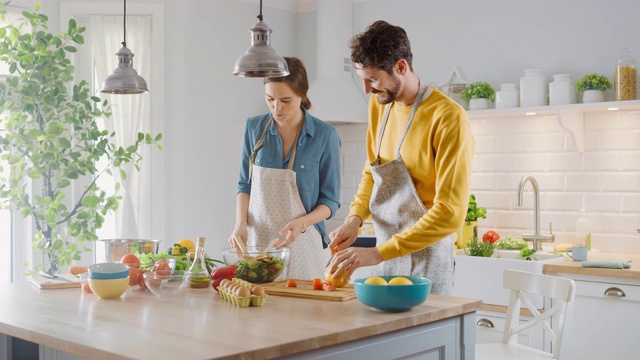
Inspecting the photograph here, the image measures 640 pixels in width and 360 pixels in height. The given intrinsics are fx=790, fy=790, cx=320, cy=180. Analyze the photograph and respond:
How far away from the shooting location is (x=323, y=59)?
5602 millimetres

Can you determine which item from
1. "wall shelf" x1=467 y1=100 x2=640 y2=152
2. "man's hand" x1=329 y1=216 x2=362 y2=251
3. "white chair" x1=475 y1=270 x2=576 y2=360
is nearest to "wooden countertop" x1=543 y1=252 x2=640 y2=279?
"wall shelf" x1=467 y1=100 x2=640 y2=152

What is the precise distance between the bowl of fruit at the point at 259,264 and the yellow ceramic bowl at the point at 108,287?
39 centimetres

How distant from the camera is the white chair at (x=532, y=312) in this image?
2930 millimetres

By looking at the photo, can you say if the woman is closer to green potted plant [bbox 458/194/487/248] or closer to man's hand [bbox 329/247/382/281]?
man's hand [bbox 329/247/382/281]

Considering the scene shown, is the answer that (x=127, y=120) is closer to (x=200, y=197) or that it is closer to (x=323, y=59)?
(x=200, y=197)

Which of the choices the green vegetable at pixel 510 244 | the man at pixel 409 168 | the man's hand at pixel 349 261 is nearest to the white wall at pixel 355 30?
the green vegetable at pixel 510 244

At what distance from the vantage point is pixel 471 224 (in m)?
4.73

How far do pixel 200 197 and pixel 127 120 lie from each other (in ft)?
2.32

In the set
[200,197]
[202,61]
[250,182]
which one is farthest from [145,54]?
[250,182]

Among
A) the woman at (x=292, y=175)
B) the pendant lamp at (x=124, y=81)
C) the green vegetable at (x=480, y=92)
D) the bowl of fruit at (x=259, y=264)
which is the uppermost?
the green vegetable at (x=480, y=92)

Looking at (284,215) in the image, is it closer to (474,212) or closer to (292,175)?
(292,175)

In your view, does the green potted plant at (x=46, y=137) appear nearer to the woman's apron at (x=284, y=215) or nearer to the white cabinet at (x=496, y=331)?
the woman's apron at (x=284, y=215)

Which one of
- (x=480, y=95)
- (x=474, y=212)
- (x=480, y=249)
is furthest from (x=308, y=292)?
(x=480, y=95)

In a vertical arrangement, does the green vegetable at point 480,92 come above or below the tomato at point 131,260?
above
